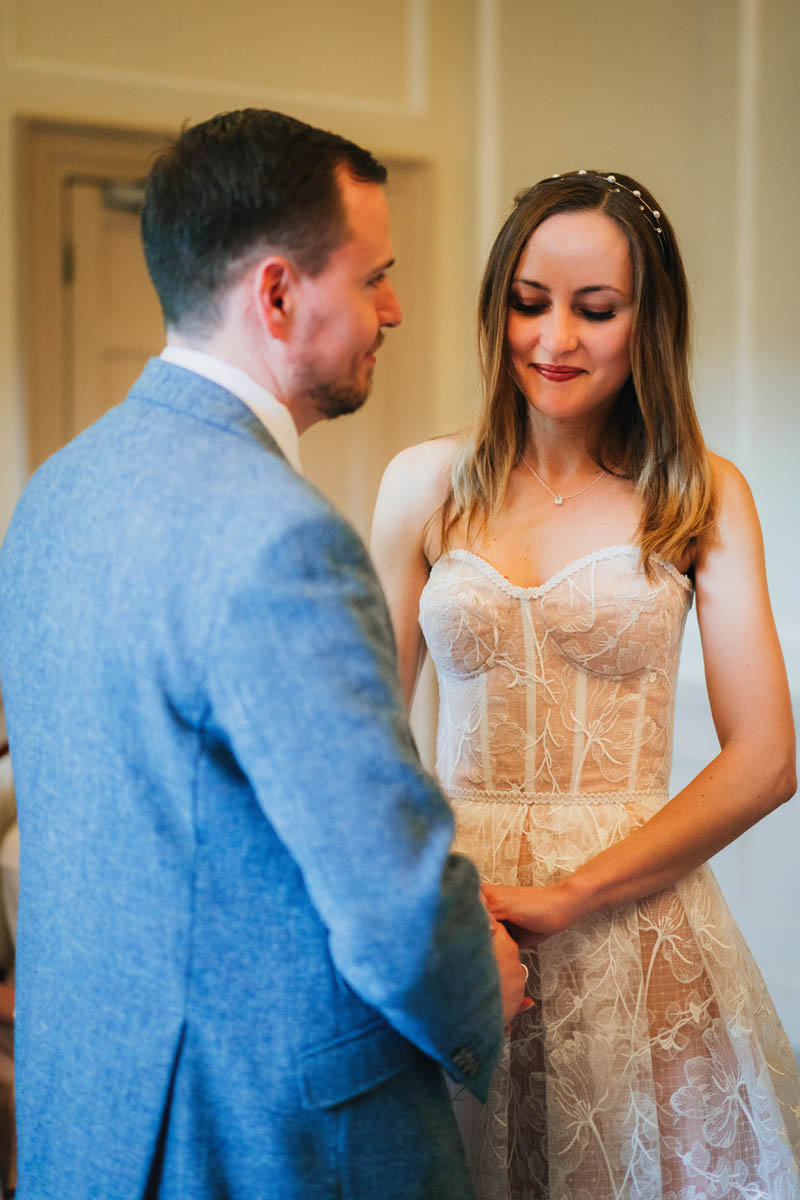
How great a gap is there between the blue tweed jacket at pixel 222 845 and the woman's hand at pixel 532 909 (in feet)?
1.02

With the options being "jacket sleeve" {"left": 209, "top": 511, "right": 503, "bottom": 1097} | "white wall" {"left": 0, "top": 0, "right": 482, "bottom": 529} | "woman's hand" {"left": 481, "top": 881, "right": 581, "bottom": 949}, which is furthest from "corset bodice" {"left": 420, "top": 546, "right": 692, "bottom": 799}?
"white wall" {"left": 0, "top": 0, "right": 482, "bottom": 529}

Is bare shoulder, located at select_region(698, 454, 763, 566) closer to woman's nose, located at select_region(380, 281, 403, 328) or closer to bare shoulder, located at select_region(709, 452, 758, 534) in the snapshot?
bare shoulder, located at select_region(709, 452, 758, 534)

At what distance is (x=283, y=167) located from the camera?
39.6 inches

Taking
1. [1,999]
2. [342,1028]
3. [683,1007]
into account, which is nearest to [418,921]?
[342,1028]

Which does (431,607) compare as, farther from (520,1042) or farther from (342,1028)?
(342,1028)

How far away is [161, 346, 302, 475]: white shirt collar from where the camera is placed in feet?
3.35

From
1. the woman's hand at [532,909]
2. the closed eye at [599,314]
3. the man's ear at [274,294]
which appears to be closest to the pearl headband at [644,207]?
the closed eye at [599,314]

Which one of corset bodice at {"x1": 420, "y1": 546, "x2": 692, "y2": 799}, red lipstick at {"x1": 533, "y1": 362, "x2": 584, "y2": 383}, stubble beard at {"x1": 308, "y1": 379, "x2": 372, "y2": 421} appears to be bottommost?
corset bodice at {"x1": 420, "y1": 546, "x2": 692, "y2": 799}

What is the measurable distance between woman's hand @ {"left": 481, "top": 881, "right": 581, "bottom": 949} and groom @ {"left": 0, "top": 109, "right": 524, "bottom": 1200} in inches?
12.2

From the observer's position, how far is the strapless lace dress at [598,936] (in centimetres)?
145

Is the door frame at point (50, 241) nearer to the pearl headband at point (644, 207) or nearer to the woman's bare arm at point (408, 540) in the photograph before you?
the woman's bare arm at point (408, 540)

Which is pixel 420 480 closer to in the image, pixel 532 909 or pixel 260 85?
pixel 532 909

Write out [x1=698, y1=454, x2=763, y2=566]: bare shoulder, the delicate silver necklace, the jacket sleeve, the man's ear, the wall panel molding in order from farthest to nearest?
the wall panel molding < the delicate silver necklace < [x1=698, y1=454, x2=763, y2=566]: bare shoulder < the man's ear < the jacket sleeve

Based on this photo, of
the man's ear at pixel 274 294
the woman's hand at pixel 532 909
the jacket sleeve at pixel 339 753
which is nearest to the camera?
the jacket sleeve at pixel 339 753
